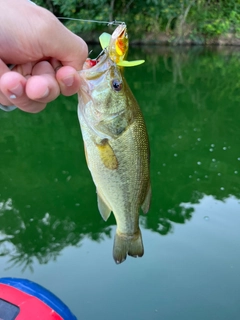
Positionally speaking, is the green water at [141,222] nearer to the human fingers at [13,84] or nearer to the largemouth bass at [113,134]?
the largemouth bass at [113,134]

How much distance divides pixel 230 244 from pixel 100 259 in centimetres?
127

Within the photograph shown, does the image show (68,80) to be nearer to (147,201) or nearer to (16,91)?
(16,91)

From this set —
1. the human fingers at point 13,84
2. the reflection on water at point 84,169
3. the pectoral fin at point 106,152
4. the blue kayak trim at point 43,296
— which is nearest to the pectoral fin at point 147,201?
the pectoral fin at point 106,152

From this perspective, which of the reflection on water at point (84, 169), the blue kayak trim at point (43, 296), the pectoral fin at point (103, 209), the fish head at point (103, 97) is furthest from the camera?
the reflection on water at point (84, 169)

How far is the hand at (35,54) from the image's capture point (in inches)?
47.7

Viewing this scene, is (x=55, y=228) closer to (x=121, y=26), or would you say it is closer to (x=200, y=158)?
(x=200, y=158)

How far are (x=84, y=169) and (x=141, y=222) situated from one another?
1.48 m

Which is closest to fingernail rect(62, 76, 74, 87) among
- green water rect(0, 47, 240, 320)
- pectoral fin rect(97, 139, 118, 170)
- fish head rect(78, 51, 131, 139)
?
fish head rect(78, 51, 131, 139)

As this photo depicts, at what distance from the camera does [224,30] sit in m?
16.3

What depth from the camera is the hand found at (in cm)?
121

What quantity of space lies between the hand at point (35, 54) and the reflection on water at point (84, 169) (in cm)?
255

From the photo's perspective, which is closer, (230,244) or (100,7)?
(230,244)

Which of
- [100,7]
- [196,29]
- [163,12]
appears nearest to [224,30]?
[196,29]

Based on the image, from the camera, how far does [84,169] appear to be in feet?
17.2
